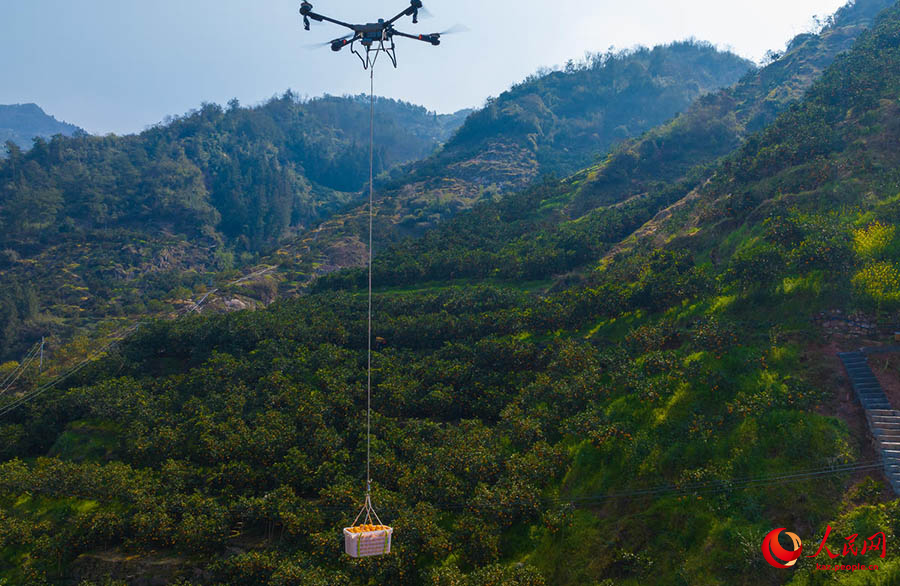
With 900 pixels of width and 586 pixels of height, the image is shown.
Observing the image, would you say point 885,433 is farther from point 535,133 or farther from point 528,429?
point 535,133

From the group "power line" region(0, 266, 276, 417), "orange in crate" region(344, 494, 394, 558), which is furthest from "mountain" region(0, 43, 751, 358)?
"orange in crate" region(344, 494, 394, 558)

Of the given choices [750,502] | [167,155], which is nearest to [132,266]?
[167,155]

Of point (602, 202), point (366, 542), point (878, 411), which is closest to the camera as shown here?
point (366, 542)

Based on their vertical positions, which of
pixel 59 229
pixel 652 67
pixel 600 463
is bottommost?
pixel 600 463

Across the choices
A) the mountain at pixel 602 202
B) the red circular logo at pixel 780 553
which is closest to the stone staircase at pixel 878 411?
the red circular logo at pixel 780 553

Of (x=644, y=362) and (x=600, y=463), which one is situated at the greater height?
(x=644, y=362)

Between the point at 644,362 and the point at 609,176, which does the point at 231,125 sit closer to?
the point at 609,176

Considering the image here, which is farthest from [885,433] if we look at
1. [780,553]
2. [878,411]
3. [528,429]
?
[528,429]
